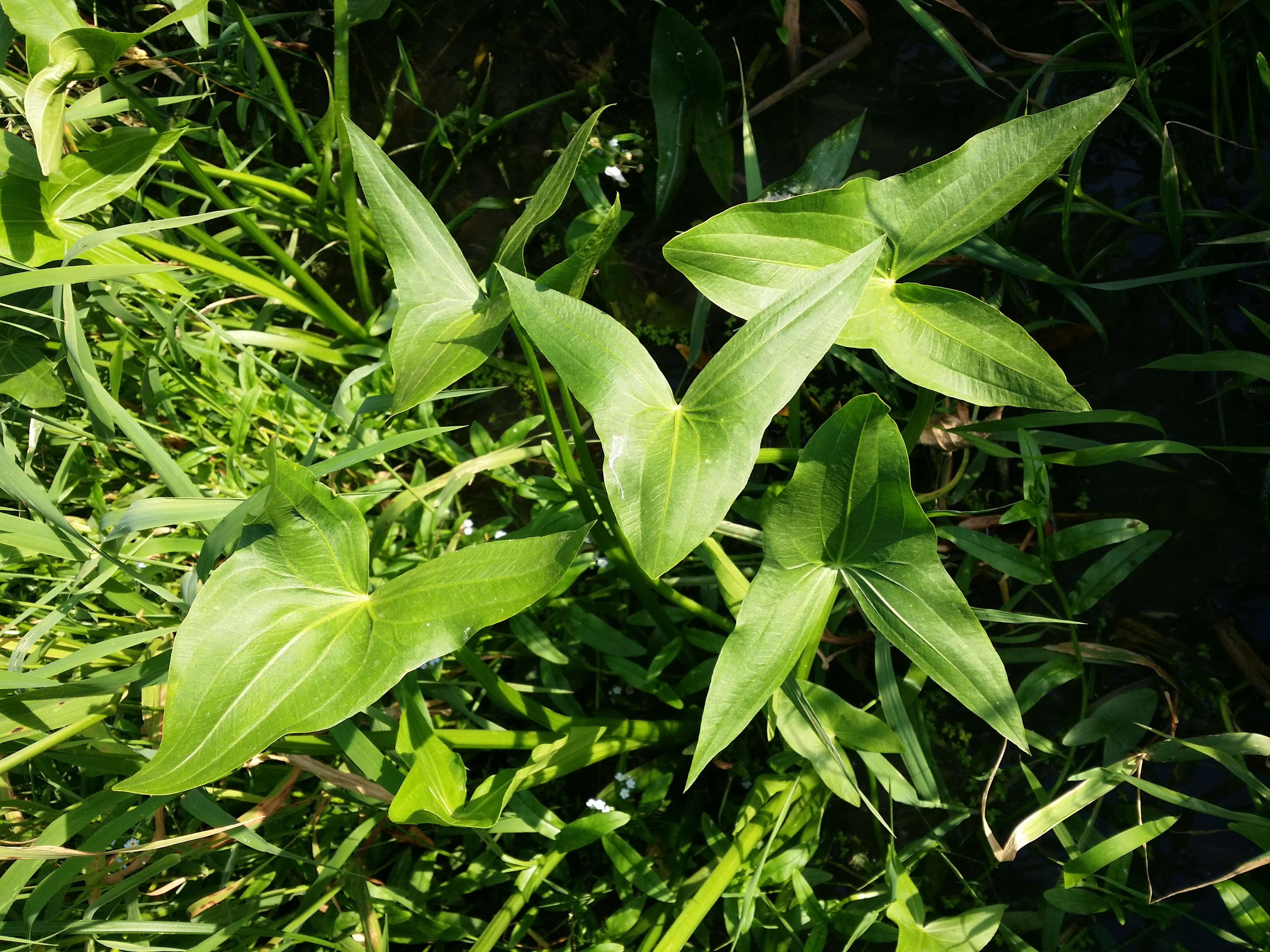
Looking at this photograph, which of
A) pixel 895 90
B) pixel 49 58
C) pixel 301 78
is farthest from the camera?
pixel 301 78

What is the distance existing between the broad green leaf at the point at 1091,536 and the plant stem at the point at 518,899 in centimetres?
83

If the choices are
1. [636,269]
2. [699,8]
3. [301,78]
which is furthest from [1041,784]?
[301,78]

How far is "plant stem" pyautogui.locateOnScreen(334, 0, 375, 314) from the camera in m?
1.24

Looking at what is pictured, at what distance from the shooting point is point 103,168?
109 centimetres

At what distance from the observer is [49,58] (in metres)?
0.95

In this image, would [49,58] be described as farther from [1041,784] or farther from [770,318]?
[1041,784]

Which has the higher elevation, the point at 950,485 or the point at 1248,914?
the point at 950,485

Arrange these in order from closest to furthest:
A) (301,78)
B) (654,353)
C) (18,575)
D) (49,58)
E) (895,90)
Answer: (49,58), (18,575), (895,90), (654,353), (301,78)

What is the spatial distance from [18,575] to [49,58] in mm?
694

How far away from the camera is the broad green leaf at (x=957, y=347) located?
0.77m

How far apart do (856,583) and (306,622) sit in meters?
0.58

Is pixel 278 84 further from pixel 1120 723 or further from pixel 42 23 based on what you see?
pixel 1120 723

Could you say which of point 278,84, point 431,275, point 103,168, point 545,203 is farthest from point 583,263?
point 278,84

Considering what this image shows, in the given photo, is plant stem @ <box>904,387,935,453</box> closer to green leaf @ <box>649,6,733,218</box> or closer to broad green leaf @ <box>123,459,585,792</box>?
broad green leaf @ <box>123,459,585,792</box>
